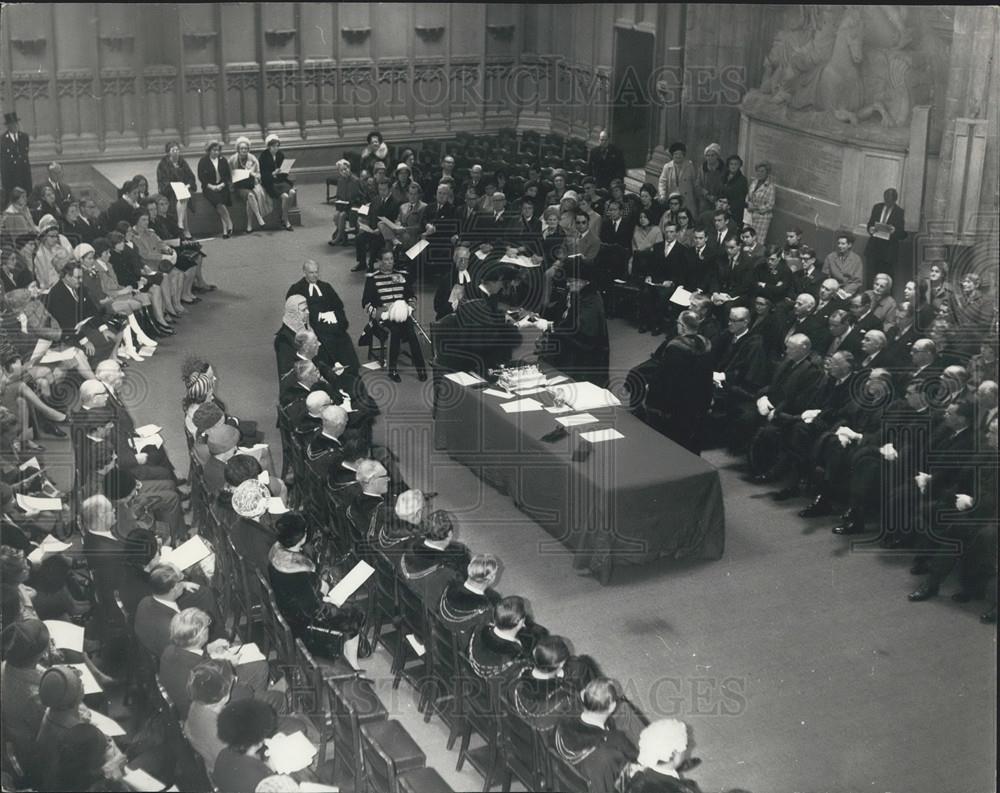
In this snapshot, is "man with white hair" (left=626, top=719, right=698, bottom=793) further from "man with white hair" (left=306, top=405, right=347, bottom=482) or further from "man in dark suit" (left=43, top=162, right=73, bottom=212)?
"man in dark suit" (left=43, top=162, right=73, bottom=212)

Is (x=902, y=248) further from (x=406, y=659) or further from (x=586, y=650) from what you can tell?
(x=406, y=659)

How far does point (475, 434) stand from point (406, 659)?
9.93ft

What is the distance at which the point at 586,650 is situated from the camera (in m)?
8.61

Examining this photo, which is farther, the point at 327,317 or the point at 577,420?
the point at 327,317

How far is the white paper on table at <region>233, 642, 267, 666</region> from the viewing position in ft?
22.5

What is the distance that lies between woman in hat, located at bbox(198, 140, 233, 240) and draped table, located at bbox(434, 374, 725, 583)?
30.7ft

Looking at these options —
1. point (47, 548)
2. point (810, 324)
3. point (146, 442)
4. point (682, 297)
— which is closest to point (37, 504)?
point (47, 548)

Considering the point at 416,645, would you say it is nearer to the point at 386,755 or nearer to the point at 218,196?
the point at 386,755

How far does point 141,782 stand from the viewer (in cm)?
565

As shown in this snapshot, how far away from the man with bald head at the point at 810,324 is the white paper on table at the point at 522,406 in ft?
9.50

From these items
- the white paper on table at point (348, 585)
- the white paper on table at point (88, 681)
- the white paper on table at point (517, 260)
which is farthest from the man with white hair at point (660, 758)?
the white paper on table at point (517, 260)

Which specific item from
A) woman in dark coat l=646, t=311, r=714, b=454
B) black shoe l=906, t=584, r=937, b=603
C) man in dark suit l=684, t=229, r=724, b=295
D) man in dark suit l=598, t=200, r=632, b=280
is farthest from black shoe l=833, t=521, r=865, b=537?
man in dark suit l=598, t=200, r=632, b=280

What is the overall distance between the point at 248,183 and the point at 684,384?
32.5 feet

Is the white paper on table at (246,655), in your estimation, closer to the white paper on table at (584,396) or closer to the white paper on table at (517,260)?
the white paper on table at (584,396)
